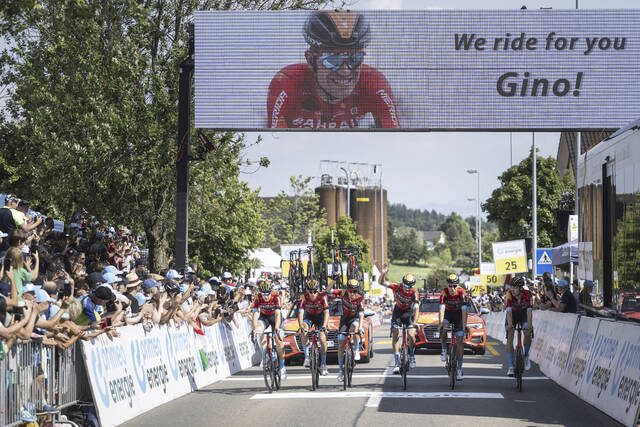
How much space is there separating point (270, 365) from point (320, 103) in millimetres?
8755

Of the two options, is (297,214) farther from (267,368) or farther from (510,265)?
(267,368)

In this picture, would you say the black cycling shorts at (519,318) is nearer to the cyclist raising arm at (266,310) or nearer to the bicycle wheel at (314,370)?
the bicycle wheel at (314,370)

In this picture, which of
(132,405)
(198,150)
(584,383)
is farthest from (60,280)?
(198,150)

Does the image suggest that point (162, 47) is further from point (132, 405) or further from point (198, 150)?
point (132, 405)

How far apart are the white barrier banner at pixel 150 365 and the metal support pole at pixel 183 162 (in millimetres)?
2774

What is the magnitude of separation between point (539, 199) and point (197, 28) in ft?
155

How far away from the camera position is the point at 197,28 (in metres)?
26.7

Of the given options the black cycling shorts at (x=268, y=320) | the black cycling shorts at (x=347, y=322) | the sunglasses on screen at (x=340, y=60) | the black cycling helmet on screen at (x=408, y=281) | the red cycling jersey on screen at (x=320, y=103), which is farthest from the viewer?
the sunglasses on screen at (x=340, y=60)

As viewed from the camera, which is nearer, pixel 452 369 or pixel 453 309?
pixel 452 369

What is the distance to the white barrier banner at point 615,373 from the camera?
45.3 ft

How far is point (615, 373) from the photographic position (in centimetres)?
1499

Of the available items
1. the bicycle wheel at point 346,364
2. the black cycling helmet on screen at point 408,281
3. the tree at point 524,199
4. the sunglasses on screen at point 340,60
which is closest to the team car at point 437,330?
the sunglasses on screen at point 340,60

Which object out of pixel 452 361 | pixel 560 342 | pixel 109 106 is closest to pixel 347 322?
pixel 452 361

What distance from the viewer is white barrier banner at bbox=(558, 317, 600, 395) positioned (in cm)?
1734
